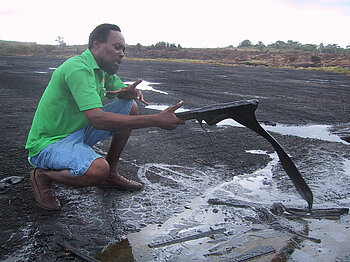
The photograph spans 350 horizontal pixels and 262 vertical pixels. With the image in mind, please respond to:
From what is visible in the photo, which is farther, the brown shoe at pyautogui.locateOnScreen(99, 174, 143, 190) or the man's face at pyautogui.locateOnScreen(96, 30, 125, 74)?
the brown shoe at pyautogui.locateOnScreen(99, 174, 143, 190)

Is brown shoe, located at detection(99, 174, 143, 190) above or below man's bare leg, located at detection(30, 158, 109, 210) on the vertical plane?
below

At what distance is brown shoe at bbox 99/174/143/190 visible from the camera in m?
3.61

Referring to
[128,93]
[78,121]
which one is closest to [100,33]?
[128,93]

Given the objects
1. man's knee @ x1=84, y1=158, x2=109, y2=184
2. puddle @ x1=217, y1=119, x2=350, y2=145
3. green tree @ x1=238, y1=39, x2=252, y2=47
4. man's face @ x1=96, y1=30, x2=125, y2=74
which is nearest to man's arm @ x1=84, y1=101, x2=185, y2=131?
man's knee @ x1=84, y1=158, x2=109, y2=184

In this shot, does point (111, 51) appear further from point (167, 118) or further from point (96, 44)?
point (167, 118)

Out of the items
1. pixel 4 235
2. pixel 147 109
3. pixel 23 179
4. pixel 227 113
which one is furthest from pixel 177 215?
pixel 147 109

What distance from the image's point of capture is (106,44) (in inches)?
124

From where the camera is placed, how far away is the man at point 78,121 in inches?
112

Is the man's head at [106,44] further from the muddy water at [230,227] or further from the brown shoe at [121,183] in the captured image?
the muddy water at [230,227]

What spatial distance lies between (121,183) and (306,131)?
417cm

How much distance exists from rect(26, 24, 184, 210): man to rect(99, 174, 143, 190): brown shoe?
18.3 inches

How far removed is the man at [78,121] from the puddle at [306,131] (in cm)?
388

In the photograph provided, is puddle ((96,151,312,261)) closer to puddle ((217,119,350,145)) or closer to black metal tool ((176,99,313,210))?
black metal tool ((176,99,313,210))

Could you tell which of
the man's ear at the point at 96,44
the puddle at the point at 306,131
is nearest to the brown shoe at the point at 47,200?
the man's ear at the point at 96,44
